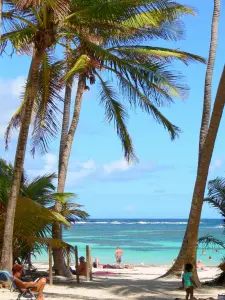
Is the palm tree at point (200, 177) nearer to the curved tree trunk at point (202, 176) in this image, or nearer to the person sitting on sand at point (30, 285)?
the curved tree trunk at point (202, 176)

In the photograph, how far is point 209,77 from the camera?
18.3 metres

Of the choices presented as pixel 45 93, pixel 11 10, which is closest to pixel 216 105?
pixel 45 93

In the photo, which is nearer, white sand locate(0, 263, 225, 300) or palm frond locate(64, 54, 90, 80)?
white sand locate(0, 263, 225, 300)

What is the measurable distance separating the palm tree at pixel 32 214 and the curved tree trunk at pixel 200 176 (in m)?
3.20

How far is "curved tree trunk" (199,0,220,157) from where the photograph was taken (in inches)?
699

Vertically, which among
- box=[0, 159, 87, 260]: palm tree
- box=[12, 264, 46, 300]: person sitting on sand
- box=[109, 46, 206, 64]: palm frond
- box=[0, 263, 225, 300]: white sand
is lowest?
box=[0, 263, 225, 300]: white sand

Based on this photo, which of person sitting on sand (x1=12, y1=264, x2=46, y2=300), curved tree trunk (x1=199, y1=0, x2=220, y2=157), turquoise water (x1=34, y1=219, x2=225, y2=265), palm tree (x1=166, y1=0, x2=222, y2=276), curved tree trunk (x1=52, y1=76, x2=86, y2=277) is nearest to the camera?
person sitting on sand (x1=12, y1=264, x2=46, y2=300)

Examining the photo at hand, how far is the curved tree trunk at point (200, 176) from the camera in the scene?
49.2 feet

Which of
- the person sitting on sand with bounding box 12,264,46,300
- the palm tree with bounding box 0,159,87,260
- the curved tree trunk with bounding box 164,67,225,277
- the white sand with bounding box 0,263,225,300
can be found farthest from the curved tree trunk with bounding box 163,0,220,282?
the person sitting on sand with bounding box 12,264,46,300

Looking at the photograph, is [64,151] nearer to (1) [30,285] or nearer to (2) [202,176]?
(2) [202,176]

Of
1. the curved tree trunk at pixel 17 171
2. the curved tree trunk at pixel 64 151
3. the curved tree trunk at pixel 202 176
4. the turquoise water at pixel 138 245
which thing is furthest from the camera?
the turquoise water at pixel 138 245

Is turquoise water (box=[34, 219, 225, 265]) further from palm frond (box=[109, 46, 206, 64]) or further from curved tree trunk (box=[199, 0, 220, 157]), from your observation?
palm frond (box=[109, 46, 206, 64])

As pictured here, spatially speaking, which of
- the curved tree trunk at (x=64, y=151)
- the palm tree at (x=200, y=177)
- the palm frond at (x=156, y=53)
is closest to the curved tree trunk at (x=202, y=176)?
the palm tree at (x=200, y=177)

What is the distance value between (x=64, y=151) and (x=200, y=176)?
5263mm
